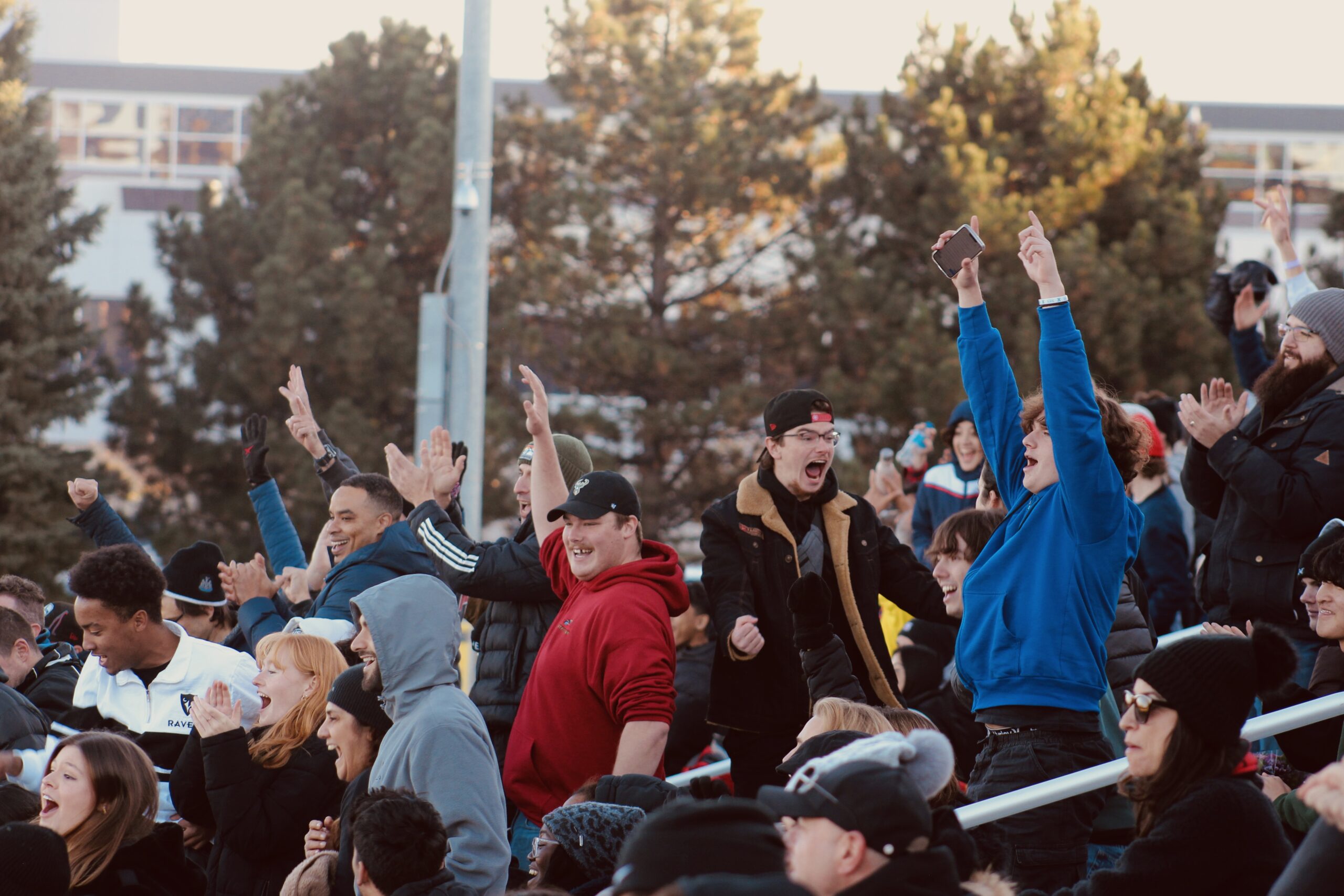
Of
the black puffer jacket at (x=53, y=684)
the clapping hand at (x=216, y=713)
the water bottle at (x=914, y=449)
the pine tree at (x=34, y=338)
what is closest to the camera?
the clapping hand at (x=216, y=713)

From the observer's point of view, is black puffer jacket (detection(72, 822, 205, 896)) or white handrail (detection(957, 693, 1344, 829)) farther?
black puffer jacket (detection(72, 822, 205, 896))

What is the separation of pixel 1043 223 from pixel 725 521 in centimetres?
1626

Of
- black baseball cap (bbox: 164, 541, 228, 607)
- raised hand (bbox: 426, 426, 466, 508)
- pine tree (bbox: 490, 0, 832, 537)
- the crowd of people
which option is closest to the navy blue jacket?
the crowd of people

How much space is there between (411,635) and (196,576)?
2.81 m

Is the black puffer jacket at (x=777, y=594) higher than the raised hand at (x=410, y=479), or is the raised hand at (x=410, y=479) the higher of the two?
A: the raised hand at (x=410, y=479)

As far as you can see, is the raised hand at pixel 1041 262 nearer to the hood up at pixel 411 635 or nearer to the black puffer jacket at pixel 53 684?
the hood up at pixel 411 635

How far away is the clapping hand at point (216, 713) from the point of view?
4.40 meters

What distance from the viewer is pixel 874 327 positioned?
20.0 meters

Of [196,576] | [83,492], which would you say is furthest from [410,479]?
[83,492]

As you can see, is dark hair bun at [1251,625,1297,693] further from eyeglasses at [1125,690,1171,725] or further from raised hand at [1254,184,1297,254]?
raised hand at [1254,184,1297,254]

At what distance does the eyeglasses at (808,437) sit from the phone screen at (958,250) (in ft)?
2.29

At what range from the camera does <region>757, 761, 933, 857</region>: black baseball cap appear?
274cm

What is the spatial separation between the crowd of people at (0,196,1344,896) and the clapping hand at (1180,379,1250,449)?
0.02 metres

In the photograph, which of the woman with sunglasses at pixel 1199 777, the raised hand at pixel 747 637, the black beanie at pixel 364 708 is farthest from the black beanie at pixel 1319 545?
the black beanie at pixel 364 708
